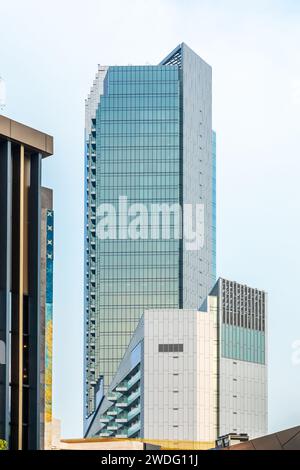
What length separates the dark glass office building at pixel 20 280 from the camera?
65.5 meters

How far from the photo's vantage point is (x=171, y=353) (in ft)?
591

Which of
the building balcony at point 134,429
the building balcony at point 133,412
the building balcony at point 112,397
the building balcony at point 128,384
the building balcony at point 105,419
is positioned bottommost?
the building balcony at point 134,429

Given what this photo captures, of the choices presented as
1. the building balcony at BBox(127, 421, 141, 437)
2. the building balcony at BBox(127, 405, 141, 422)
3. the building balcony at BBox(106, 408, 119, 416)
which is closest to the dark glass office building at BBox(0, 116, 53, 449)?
the building balcony at BBox(127, 421, 141, 437)

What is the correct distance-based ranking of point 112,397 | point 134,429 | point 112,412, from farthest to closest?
point 112,412
point 112,397
point 134,429

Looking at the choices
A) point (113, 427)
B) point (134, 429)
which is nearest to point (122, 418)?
point (113, 427)

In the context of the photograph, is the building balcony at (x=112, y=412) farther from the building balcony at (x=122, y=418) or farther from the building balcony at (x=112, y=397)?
the building balcony at (x=112, y=397)

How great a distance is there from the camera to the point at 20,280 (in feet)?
222

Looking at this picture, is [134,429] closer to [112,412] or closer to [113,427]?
[113,427]

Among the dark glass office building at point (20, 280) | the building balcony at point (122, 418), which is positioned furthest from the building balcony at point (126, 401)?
the dark glass office building at point (20, 280)

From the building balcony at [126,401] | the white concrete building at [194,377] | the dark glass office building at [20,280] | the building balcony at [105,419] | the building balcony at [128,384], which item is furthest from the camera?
the building balcony at [105,419]

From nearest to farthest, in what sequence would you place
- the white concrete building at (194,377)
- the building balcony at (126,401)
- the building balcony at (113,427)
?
the white concrete building at (194,377) < the building balcony at (126,401) < the building balcony at (113,427)

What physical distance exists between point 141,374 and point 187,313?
12.0 m
